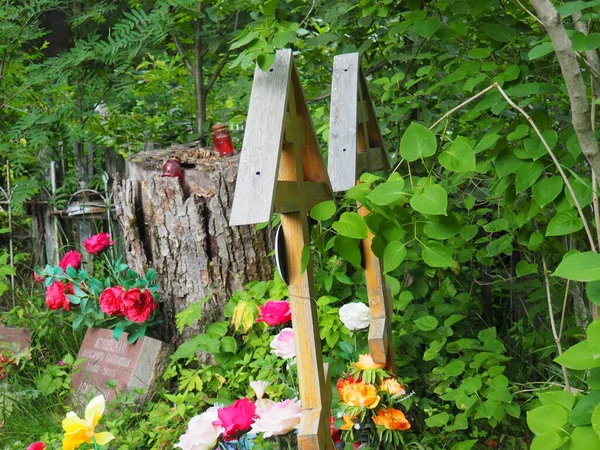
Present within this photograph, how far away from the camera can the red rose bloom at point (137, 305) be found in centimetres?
341

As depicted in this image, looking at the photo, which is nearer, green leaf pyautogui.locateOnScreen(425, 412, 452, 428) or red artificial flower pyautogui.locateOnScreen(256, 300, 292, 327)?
green leaf pyautogui.locateOnScreen(425, 412, 452, 428)

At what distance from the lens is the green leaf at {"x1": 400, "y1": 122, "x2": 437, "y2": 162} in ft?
5.00

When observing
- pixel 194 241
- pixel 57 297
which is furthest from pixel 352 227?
pixel 57 297

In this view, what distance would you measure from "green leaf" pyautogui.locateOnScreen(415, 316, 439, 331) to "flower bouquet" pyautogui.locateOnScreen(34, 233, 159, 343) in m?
1.31

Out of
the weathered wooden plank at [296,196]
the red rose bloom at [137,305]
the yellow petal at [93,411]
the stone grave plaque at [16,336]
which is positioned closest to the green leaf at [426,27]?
the weathered wooden plank at [296,196]

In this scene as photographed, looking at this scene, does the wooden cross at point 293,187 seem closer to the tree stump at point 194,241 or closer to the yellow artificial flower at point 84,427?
the yellow artificial flower at point 84,427

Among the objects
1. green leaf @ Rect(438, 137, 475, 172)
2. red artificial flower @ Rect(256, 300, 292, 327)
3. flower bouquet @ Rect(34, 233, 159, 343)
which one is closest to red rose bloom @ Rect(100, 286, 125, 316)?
flower bouquet @ Rect(34, 233, 159, 343)

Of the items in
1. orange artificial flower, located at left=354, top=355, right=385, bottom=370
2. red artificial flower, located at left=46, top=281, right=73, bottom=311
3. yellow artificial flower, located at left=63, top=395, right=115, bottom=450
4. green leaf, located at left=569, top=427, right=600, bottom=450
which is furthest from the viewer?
red artificial flower, located at left=46, top=281, right=73, bottom=311

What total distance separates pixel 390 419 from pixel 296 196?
90 cm

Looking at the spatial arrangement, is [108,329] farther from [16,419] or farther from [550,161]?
[550,161]

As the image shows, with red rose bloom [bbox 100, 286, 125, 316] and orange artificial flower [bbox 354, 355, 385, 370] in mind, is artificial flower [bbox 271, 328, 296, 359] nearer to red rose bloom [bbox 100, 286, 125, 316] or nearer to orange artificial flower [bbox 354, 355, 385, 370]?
orange artificial flower [bbox 354, 355, 385, 370]

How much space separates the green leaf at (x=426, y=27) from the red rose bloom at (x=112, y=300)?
1.87 m

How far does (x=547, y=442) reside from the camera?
1381 mm

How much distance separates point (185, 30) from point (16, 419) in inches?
103
